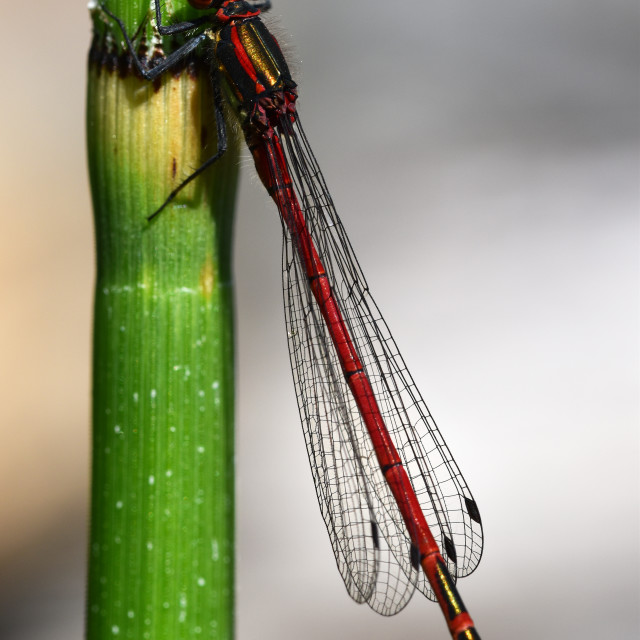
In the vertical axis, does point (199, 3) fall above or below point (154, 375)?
above

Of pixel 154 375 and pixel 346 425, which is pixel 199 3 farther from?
pixel 346 425

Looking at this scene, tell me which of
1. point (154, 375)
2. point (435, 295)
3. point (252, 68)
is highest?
point (435, 295)

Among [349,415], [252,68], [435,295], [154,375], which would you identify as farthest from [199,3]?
[435,295]

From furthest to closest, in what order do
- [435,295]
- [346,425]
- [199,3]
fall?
1. [435,295]
2. [346,425]
3. [199,3]

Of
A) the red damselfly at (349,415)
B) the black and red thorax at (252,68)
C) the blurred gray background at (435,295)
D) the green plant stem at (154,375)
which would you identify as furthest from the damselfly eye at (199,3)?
the blurred gray background at (435,295)

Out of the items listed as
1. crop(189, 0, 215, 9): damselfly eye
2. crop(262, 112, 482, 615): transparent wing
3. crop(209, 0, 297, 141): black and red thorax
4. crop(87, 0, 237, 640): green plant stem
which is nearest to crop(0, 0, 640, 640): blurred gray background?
crop(262, 112, 482, 615): transparent wing

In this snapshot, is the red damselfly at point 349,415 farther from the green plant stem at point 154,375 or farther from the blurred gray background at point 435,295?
the blurred gray background at point 435,295

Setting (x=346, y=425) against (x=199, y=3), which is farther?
(x=346, y=425)

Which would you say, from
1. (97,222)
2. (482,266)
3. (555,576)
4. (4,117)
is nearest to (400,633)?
(555,576)
